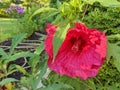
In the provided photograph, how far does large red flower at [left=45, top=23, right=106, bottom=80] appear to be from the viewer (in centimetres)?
131

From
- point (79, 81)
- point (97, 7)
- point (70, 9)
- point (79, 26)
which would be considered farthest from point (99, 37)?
point (97, 7)

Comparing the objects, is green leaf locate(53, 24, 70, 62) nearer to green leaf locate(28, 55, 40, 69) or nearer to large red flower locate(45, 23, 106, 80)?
large red flower locate(45, 23, 106, 80)

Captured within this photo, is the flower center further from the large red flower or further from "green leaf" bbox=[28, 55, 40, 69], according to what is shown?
"green leaf" bbox=[28, 55, 40, 69]

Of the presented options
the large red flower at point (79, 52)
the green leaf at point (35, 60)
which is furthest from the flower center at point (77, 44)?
the green leaf at point (35, 60)

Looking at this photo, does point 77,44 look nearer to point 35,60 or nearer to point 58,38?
point 58,38

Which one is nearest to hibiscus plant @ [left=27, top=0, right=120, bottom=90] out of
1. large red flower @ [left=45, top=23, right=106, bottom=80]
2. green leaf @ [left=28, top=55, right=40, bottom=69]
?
large red flower @ [left=45, top=23, right=106, bottom=80]

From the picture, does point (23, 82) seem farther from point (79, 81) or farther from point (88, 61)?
point (88, 61)

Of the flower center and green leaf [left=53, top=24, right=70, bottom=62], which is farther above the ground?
green leaf [left=53, top=24, right=70, bottom=62]

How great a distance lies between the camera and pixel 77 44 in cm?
138

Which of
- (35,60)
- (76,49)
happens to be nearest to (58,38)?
(76,49)

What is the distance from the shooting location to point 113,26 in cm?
310

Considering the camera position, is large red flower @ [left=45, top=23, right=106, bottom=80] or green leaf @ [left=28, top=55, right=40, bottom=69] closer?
large red flower @ [left=45, top=23, right=106, bottom=80]

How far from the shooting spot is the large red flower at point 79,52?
131cm

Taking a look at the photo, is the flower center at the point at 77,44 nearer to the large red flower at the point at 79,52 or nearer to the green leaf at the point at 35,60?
the large red flower at the point at 79,52
